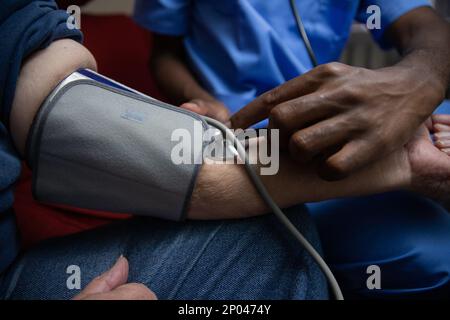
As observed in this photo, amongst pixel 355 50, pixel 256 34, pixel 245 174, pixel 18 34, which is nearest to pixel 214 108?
pixel 256 34

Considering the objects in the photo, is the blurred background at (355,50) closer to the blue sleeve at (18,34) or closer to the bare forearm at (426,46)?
the bare forearm at (426,46)

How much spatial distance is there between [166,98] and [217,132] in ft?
1.77

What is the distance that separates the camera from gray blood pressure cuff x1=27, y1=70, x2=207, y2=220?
53 cm

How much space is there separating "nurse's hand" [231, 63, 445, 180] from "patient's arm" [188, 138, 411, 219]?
0.11ft

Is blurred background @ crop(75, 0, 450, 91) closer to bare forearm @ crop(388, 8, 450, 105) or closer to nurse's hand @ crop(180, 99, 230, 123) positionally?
bare forearm @ crop(388, 8, 450, 105)

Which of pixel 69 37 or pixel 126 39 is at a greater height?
pixel 69 37

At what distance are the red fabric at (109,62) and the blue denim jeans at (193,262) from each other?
0.25 meters

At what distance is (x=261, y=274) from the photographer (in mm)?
587

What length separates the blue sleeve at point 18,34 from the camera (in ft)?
1.72

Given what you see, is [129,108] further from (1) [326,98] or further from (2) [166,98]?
(2) [166,98]

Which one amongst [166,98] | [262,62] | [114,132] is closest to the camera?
[114,132]

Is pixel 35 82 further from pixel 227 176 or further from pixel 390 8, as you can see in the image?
pixel 390 8
